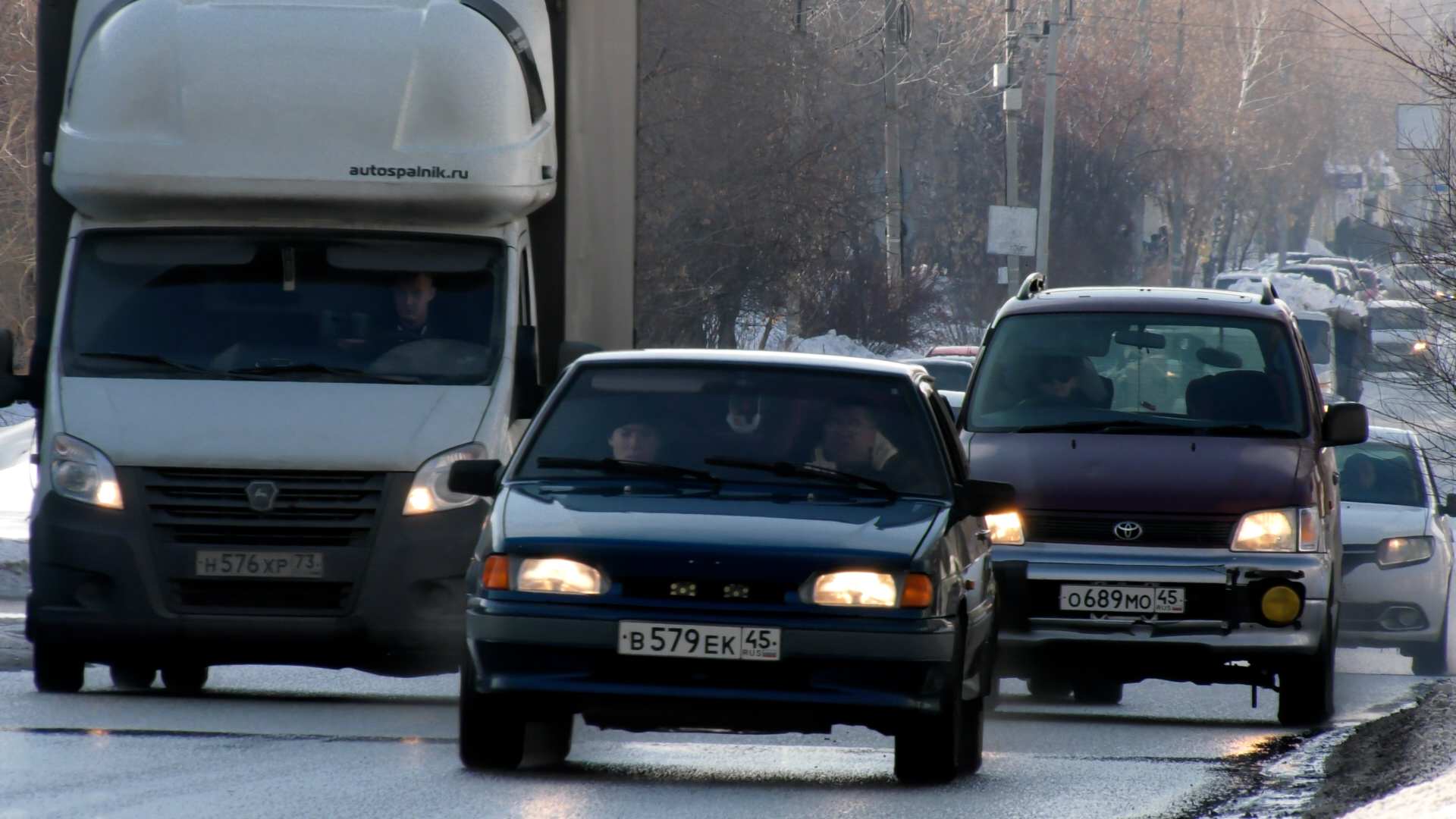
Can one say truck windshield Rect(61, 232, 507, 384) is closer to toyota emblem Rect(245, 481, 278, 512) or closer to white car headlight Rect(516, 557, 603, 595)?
toyota emblem Rect(245, 481, 278, 512)

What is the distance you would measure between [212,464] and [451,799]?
2.81 m

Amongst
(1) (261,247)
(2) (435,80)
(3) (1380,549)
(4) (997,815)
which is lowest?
(3) (1380,549)

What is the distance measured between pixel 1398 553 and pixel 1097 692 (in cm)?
379

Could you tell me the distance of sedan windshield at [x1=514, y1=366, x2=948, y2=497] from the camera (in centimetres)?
761

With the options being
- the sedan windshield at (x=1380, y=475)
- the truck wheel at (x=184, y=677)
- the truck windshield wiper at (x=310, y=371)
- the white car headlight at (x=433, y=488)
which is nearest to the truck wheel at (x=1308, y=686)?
the white car headlight at (x=433, y=488)

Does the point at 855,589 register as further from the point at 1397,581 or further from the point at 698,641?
the point at 1397,581

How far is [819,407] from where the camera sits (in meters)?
7.79

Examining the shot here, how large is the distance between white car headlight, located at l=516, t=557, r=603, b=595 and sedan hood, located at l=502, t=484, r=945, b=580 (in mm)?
30

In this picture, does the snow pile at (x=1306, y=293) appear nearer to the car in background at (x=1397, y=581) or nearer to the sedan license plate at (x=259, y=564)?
the car in background at (x=1397, y=581)

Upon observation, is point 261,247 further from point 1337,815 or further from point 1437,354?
point 1437,354

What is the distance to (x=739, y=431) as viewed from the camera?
770 cm

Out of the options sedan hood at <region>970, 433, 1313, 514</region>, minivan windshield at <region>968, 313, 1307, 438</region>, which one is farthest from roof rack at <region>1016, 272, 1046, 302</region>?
sedan hood at <region>970, 433, 1313, 514</region>

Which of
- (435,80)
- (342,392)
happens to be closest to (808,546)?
(342,392)

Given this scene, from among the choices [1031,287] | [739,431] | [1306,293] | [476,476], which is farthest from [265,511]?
[1306,293]
